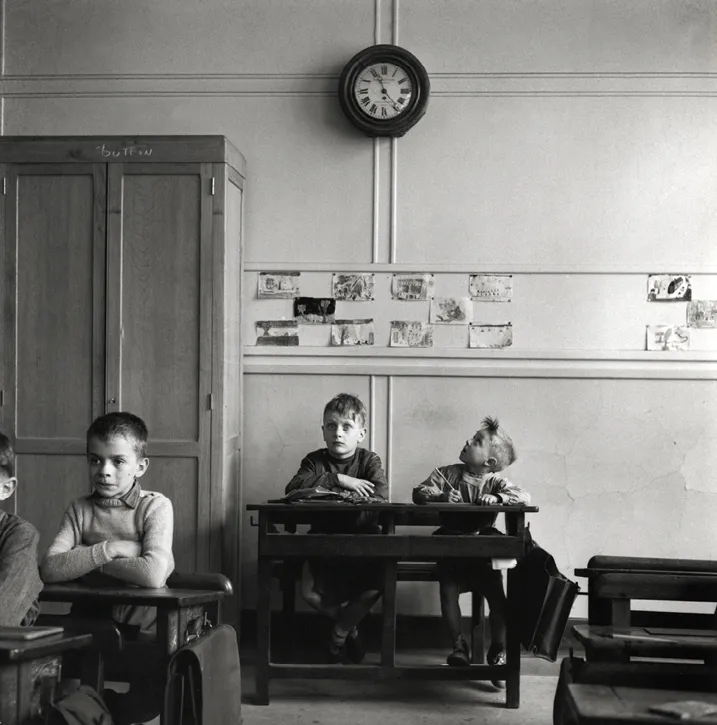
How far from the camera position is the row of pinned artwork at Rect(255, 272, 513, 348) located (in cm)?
475

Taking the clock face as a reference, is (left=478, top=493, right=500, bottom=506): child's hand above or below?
below

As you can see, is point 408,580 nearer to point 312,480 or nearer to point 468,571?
point 468,571

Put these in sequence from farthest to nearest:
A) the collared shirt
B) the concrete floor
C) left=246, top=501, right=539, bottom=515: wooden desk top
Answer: left=246, top=501, right=539, bottom=515: wooden desk top, the concrete floor, the collared shirt

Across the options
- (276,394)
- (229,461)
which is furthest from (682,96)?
(229,461)

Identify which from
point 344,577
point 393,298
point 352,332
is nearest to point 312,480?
point 344,577

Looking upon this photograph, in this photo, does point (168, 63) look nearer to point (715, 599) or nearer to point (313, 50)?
point (313, 50)

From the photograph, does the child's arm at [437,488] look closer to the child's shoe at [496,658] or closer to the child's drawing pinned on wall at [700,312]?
the child's shoe at [496,658]

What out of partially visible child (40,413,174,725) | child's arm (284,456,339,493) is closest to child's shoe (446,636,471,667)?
child's arm (284,456,339,493)

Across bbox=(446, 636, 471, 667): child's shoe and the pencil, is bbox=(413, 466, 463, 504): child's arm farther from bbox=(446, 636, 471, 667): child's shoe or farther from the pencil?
bbox=(446, 636, 471, 667): child's shoe

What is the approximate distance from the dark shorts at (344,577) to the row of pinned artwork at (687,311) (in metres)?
1.79

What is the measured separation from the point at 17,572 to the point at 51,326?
78.8 inches

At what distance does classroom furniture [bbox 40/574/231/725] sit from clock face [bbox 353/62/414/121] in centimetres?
276

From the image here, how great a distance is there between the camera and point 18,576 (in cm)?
261

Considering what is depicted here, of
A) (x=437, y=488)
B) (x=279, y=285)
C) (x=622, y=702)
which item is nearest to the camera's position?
(x=622, y=702)
